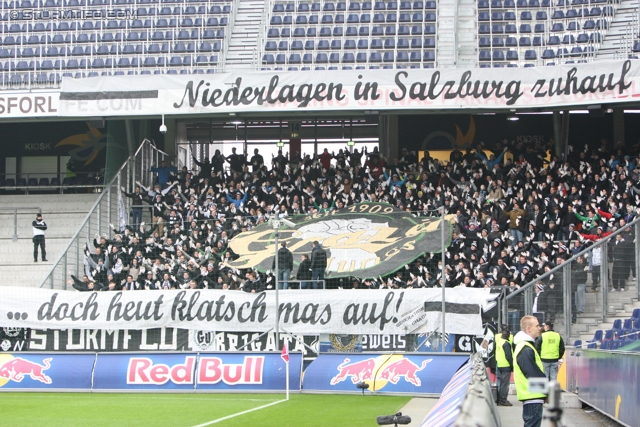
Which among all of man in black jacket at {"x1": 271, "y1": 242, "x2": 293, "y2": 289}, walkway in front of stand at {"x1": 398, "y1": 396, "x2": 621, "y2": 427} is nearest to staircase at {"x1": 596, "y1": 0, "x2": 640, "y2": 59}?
man in black jacket at {"x1": 271, "y1": 242, "x2": 293, "y2": 289}

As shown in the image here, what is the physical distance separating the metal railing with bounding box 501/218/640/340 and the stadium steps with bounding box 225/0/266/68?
16.7m

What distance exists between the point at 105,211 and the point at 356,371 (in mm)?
13979

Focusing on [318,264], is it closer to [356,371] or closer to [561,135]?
[356,371]

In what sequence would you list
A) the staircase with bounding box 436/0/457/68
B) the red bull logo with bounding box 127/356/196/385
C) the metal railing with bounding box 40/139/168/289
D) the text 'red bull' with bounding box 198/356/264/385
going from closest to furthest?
1. the text 'red bull' with bounding box 198/356/264/385
2. the red bull logo with bounding box 127/356/196/385
3. the metal railing with bounding box 40/139/168/289
4. the staircase with bounding box 436/0/457/68

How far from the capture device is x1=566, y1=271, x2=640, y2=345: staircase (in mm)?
18422

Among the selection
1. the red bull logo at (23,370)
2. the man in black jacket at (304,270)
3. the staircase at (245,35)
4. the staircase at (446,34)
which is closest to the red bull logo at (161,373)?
the red bull logo at (23,370)

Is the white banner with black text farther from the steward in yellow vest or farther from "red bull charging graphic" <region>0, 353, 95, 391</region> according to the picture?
the steward in yellow vest

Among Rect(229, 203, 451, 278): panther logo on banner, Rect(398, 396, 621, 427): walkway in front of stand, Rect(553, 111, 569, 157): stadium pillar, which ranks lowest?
Rect(398, 396, 621, 427): walkway in front of stand

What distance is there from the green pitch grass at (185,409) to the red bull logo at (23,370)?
0.61 m

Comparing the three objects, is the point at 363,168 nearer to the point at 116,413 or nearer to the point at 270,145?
the point at 270,145

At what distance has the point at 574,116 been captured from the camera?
1350 inches

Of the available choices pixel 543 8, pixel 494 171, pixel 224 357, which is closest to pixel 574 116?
pixel 543 8

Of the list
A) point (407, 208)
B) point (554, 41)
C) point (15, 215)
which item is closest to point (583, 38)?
point (554, 41)

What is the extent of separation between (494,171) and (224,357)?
1257 centimetres
